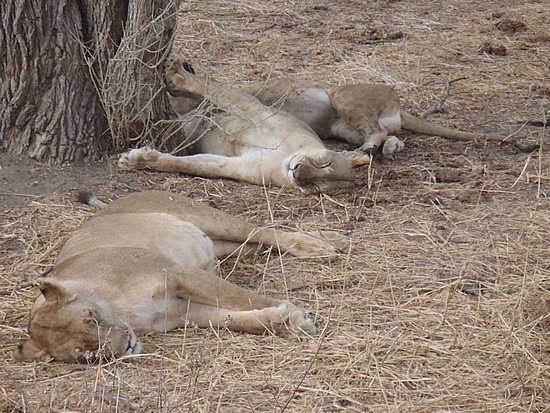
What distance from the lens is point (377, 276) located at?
169 inches

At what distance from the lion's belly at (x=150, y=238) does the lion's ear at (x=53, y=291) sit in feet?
1.94

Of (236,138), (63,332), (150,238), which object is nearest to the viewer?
(63,332)

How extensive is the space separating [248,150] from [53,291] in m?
2.52

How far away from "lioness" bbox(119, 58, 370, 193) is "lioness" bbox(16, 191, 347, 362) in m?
0.77

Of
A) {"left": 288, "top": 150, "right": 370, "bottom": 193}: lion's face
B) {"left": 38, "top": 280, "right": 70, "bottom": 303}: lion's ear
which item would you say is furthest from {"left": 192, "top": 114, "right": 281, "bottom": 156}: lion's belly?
{"left": 38, "top": 280, "right": 70, "bottom": 303}: lion's ear

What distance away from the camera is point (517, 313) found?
12.5 ft

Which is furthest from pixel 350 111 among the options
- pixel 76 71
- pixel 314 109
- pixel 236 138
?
pixel 76 71

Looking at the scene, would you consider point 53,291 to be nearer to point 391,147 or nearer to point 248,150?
point 248,150

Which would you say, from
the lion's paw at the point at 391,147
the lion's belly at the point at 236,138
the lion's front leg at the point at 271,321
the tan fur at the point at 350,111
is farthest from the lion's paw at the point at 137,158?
the lion's front leg at the point at 271,321

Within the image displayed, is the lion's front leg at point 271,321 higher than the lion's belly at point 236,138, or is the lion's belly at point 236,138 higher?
the lion's front leg at point 271,321

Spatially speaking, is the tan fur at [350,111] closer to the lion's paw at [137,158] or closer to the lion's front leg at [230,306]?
the lion's paw at [137,158]

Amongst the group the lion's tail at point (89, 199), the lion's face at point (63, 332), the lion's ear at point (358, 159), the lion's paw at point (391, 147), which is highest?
the lion's face at point (63, 332)

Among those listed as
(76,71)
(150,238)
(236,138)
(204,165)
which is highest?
(76,71)

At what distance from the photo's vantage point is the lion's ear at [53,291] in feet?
11.1
